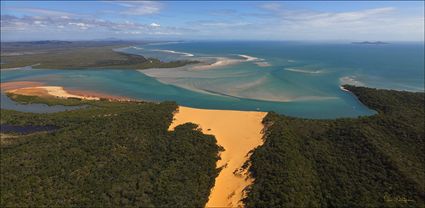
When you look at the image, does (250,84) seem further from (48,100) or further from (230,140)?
(48,100)

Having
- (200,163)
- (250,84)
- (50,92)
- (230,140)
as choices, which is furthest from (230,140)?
(50,92)

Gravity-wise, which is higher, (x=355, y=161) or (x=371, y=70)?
(x=371, y=70)

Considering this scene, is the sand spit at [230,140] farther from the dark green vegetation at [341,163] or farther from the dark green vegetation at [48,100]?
the dark green vegetation at [48,100]

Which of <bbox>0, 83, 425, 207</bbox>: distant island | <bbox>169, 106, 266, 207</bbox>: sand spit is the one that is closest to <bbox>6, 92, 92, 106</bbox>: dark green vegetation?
<bbox>0, 83, 425, 207</bbox>: distant island

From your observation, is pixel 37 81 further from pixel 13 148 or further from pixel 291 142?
pixel 291 142

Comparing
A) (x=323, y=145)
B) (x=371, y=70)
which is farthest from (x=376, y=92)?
(x=371, y=70)

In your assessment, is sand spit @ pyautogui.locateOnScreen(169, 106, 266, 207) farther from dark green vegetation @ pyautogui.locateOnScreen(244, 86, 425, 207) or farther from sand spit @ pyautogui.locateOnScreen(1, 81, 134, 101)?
sand spit @ pyautogui.locateOnScreen(1, 81, 134, 101)
